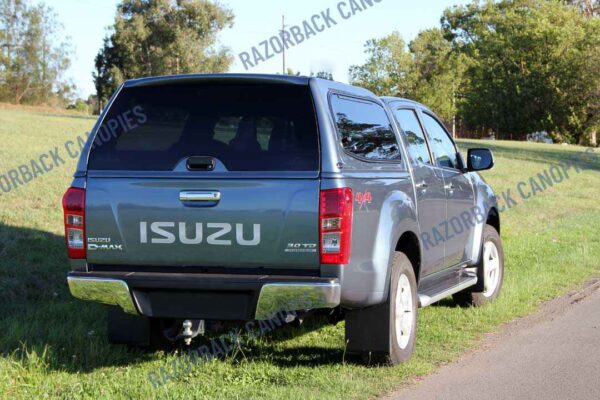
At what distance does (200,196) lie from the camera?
5.02 m

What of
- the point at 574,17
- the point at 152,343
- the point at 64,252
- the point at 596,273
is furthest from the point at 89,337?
the point at 574,17

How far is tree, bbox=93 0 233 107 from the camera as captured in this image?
63.7m

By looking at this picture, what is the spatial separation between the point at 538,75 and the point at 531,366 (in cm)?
5781

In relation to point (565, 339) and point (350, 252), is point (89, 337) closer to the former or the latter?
point (350, 252)

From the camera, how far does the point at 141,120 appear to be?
548 centimetres

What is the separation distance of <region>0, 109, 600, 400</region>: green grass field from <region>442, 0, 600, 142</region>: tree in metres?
48.6

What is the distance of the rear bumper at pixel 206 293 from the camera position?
4910 millimetres

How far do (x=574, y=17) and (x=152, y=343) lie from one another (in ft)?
205

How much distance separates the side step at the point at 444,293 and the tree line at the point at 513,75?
5271 cm

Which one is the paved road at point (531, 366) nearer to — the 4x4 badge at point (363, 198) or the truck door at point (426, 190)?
the truck door at point (426, 190)

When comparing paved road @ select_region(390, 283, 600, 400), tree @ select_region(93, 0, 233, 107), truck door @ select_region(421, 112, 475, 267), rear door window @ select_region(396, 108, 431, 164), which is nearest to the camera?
paved road @ select_region(390, 283, 600, 400)

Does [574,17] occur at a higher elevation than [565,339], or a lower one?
higher

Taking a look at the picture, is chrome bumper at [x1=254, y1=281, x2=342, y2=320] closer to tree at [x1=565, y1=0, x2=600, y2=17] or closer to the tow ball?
the tow ball

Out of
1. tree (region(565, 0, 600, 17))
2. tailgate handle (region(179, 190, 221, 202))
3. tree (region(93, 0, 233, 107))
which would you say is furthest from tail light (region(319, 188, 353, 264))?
tree (region(565, 0, 600, 17))
